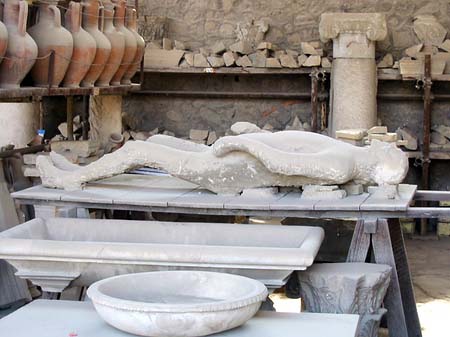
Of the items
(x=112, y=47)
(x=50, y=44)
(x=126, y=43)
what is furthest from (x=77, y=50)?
(x=126, y=43)

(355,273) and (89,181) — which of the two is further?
(89,181)

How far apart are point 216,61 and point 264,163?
5457 millimetres

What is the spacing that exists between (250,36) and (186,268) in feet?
22.6

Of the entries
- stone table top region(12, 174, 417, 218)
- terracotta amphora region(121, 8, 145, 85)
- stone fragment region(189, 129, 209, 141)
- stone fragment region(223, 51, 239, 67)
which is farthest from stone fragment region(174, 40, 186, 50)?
stone table top region(12, 174, 417, 218)

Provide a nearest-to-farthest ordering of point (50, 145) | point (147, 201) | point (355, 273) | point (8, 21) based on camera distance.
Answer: point (355, 273) < point (147, 201) < point (8, 21) < point (50, 145)

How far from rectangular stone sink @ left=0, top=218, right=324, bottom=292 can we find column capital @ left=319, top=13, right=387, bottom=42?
5418 mm

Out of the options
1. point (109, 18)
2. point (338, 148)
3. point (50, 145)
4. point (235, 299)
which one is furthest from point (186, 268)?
point (109, 18)

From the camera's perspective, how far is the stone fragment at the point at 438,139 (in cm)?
1095

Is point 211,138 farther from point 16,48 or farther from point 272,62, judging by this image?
point 16,48

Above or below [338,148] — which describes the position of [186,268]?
below

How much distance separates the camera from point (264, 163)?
5.96 metres

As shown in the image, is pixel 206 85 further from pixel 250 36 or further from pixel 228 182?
pixel 228 182

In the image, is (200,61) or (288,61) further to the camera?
(200,61)

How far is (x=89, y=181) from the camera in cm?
650
